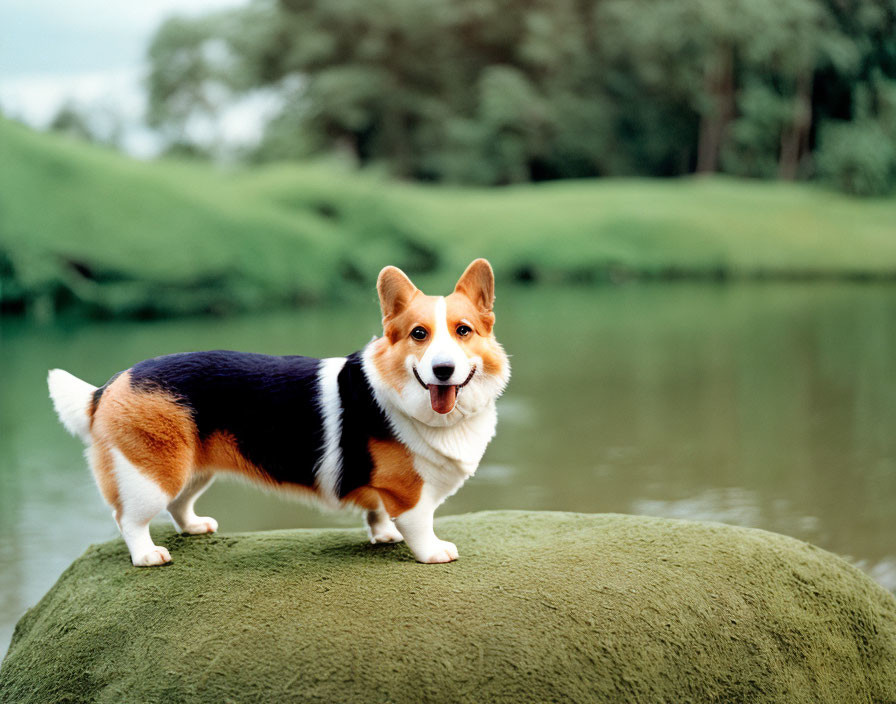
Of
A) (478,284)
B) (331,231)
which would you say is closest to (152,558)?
(478,284)

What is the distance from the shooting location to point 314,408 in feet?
7.44

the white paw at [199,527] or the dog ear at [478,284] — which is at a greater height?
the dog ear at [478,284]

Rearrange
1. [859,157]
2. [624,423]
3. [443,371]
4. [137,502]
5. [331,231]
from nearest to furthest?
[443,371], [137,502], [624,423], [331,231], [859,157]

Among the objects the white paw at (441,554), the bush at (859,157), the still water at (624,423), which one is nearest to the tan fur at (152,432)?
the white paw at (441,554)

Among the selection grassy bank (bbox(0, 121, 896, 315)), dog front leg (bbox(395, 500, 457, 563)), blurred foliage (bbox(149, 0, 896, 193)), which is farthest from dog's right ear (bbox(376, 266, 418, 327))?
blurred foliage (bbox(149, 0, 896, 193))

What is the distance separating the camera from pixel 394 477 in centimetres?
221

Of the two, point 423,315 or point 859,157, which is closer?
point 423,315

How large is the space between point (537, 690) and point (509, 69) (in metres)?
22.0

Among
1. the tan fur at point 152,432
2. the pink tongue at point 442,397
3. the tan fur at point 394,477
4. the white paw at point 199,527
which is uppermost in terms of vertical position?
the pink tongue at point 442,397

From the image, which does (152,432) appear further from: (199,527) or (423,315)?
(423,315)

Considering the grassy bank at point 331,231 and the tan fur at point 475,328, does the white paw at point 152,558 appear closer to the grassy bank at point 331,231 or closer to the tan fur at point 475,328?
the tan fur at point 475,328

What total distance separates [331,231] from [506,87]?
963 centimetres

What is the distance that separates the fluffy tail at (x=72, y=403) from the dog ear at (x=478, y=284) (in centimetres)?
92

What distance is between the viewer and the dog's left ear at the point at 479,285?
215cm
